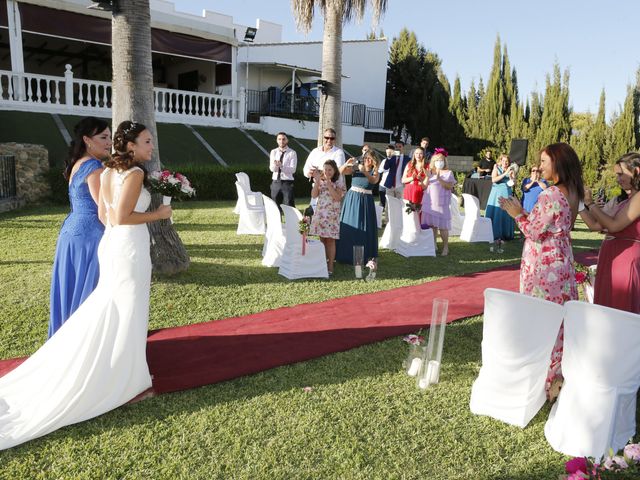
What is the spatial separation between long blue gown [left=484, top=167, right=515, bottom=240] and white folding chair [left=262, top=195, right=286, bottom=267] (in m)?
5.15

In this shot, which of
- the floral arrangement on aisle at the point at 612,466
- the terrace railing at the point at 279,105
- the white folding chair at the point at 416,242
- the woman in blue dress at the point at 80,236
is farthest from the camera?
the terrace railing at the point at 279,105

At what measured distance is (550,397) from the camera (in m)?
3.82

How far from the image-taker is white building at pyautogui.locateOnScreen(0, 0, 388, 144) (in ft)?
54.1

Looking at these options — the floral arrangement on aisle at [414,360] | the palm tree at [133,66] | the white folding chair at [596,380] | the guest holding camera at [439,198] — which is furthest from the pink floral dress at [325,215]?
the white folding chair at [596,380]

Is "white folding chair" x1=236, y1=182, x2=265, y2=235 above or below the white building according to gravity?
below

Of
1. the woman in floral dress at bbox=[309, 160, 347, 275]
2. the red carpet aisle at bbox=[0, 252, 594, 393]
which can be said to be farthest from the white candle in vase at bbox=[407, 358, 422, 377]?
the woman in floral dress at bbox=[309, 160, 347, 275]

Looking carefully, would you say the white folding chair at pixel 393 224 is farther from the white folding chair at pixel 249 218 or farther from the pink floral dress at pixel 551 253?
the pink floral dress at pixel 551 253

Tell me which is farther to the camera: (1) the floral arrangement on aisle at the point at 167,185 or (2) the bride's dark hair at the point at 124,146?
(1) the floral arrangement on aisle at the point at 167,185

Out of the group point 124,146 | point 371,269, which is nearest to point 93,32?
point 371,269

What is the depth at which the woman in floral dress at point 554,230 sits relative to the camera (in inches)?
150

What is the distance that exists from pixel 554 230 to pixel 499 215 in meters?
7.05

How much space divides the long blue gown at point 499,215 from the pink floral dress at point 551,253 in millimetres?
6711

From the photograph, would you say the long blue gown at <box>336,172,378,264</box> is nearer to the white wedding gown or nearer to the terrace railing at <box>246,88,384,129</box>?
the white wedding gown

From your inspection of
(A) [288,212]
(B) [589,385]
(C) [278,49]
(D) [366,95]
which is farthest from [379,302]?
(D) [366,95]
